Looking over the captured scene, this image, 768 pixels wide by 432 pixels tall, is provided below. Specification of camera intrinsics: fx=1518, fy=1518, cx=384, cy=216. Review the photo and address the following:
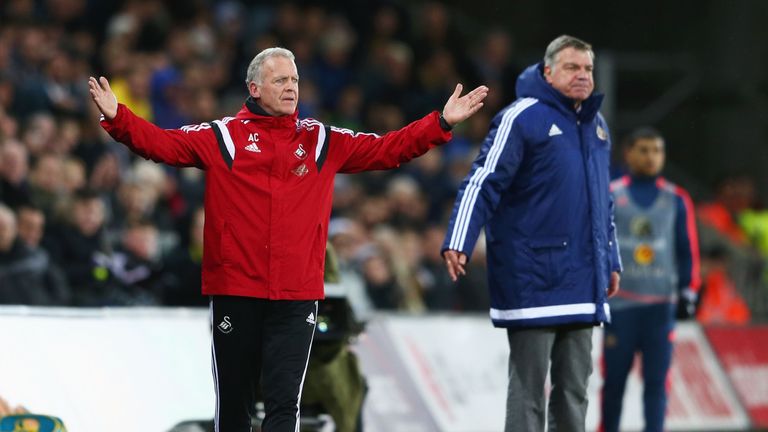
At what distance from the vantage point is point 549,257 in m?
8.15

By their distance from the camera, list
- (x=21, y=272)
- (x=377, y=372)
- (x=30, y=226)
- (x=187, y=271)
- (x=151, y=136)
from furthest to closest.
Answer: (x=187, y=271), (x=30, y=226), (x=377, y=372), (x=21, y=272), (x=151, y=136)

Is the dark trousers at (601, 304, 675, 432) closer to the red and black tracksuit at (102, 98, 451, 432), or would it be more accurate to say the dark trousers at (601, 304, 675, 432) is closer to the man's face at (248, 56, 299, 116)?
the red and black tracksuit at (102, 98, 451, 432)

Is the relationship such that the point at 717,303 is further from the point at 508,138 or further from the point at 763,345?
the point at 508,138

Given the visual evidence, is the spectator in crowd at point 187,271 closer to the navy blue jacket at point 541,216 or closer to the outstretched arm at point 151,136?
the navy blue jacket at point 541,216

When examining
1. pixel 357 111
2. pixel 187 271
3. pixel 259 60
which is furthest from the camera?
pixel 357 111

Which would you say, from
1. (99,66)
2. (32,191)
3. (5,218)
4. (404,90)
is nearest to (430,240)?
(404,90)

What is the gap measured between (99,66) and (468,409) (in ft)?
19.3

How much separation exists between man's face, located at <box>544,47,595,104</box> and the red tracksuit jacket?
0.96m

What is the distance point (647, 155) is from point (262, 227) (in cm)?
443

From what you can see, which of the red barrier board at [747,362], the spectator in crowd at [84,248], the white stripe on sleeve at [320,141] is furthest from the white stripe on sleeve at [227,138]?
the red barrier board at [747,362]

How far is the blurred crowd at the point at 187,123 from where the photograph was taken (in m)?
12.6

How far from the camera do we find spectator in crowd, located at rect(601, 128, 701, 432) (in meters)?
10.8

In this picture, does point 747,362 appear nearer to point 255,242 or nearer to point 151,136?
point 255,242

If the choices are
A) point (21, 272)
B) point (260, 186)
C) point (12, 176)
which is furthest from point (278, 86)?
point (12, 176)
